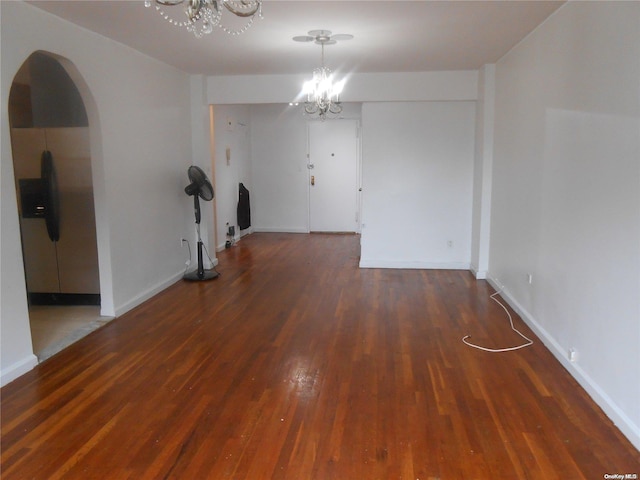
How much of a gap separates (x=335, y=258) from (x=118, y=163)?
3487 millimetres

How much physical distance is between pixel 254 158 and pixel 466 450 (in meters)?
7.73

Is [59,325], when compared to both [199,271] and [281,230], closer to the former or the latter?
[199,271]

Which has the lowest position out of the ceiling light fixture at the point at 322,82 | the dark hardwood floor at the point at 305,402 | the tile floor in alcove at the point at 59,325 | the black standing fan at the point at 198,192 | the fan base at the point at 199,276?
the dark hardwood floor at the point at 305,402

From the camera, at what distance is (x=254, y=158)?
943 cm

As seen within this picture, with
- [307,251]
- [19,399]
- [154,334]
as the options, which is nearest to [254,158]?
[307,251]

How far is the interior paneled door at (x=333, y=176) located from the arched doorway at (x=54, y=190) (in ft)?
16.8

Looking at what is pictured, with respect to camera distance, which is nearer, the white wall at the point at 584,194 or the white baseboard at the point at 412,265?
the white wall at the point at 584,194

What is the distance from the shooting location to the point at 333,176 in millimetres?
9305

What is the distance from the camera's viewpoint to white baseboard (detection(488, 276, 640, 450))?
2480mm

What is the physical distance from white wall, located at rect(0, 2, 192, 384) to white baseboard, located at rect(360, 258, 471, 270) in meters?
2.43

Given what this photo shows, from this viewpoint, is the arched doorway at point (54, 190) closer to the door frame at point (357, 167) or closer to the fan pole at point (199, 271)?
the fan pole at point (199, 271)

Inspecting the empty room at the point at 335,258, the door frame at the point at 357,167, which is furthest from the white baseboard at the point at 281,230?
the empty room at the point at 335,258

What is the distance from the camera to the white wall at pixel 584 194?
2.52 m

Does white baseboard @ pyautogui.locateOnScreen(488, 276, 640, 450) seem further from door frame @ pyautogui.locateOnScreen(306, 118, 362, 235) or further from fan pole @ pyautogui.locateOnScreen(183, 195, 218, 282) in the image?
door frame @ pyautogui.locateOnScreen(306, 118, 362, 235)
